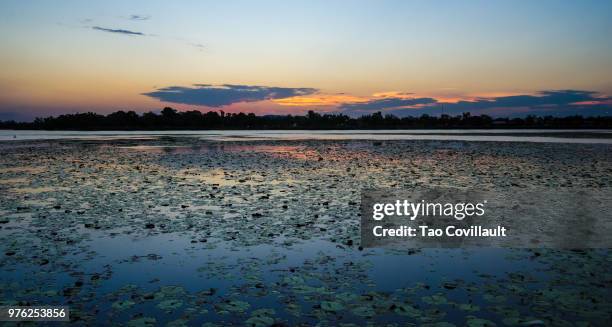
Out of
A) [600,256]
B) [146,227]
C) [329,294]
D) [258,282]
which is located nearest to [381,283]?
[329,294]

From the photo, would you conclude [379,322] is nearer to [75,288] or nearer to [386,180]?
[75,288]

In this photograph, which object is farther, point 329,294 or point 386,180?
point 386,180

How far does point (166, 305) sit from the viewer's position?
295 inches

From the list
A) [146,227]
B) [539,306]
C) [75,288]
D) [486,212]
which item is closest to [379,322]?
[539,306]

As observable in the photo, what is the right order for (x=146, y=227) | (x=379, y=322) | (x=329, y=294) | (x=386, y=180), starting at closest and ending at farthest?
(x=379, y=322), (x=329, y=294), (x=146, y=227), (x=386, y=180)

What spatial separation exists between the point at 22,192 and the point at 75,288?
14.5 meters

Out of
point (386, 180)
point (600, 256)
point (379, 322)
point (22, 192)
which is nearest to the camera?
point (379, 322)

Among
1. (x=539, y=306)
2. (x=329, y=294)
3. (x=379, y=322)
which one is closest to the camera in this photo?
(x=379, y=322)

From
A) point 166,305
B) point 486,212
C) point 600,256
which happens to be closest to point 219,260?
point 166,305

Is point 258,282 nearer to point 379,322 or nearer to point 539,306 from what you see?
point 379,322

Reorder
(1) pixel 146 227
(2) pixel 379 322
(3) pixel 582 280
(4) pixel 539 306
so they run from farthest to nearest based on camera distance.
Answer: (1) pixel 146 227, (3) pixel 582 280, (4) pixel 539 306, (2) pixel 379 322

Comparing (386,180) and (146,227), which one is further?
(386,180)

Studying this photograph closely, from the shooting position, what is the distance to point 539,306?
7.28m

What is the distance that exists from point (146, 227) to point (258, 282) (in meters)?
5.99
